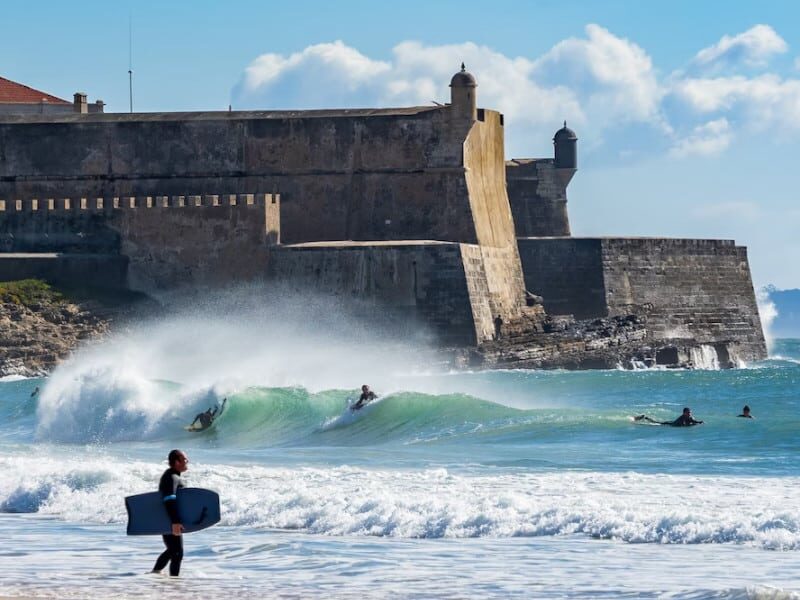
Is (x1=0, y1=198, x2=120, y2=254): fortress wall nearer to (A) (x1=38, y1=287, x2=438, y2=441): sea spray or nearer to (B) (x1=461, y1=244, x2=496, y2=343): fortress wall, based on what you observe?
(A) (x1=38, y1=287, x2=438, y2=441): sea spray

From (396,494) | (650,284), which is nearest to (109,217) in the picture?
(650,284)

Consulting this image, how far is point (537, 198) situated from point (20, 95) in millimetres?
12747

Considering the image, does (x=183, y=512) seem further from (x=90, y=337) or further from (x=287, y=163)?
(x=287, y=163)

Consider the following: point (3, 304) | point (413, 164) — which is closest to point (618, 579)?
point (3, 304)

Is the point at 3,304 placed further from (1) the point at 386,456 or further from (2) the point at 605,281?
(1) the point at 386,456

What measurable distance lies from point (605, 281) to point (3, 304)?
43.4 feet

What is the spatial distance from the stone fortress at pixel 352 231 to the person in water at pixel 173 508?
841 inches

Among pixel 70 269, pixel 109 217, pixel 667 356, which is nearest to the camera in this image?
pixel 70 269

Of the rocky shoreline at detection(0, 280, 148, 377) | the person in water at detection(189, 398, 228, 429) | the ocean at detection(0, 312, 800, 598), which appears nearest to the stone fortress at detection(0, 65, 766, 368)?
the rocky shoreline at detection(0, 280, 148, 377)

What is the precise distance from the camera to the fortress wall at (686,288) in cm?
3934


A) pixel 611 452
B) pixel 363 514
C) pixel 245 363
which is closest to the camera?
pixel 363 514

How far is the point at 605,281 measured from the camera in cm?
3897

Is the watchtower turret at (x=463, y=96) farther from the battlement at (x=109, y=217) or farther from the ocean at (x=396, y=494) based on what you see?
the ocean at (x=396, y=494)

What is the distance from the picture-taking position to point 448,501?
13469 mm
